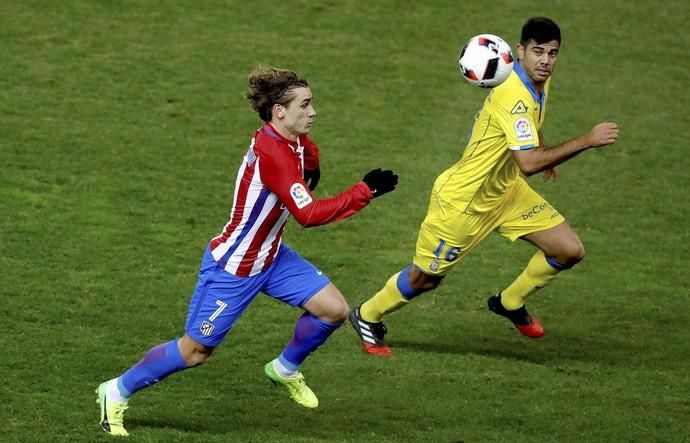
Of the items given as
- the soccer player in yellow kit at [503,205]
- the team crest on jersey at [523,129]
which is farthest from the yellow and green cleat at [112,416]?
the team crest on jersey at [523,129]

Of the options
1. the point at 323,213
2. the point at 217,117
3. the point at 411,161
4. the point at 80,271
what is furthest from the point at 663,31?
the point at 323,213

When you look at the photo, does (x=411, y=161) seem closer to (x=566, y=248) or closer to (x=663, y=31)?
(x=566, y=248)

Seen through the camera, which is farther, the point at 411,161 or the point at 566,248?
the point at 411,161

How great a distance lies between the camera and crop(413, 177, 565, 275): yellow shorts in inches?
355

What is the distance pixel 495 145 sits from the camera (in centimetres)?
883

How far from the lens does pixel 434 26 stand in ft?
51.1

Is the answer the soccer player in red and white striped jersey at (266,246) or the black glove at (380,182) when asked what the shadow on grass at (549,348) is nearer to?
the soccer player in red and white striped jersey at (266,246)

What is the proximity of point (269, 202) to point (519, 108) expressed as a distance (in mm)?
2034

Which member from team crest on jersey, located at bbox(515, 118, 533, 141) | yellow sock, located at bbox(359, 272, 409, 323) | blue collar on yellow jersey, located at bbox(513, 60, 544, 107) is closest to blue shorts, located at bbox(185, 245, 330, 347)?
yellow sock, located at bbox(359, 272, 409, 323)

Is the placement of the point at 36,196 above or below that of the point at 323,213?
below

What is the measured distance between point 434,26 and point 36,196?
20.2ft

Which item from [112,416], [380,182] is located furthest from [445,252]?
[112,416]

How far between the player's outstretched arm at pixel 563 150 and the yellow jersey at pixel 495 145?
0.24 feet

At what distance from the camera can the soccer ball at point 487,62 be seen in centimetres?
844
